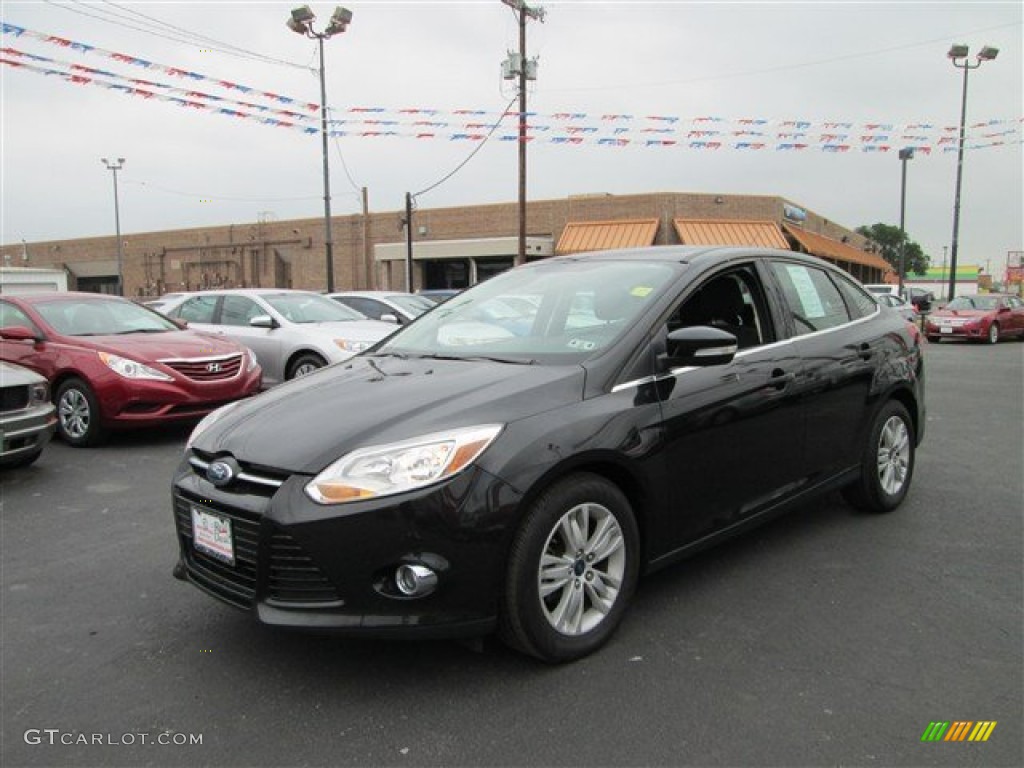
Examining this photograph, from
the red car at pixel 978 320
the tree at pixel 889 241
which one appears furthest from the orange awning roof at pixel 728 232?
the tree at pixel 889 241

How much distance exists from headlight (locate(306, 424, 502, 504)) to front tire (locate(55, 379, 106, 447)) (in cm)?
538

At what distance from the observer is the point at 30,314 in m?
7.68

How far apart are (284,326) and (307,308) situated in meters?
0.80

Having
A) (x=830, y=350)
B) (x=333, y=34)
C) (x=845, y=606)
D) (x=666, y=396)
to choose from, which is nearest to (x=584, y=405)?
(x=666, y=396)

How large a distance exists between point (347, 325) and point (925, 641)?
26.3ft

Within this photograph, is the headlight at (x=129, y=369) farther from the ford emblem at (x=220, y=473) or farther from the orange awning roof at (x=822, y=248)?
the orange awning roof at (x=822, y=248)

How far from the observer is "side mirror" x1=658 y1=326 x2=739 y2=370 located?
324cm

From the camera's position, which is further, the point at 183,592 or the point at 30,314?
the point at 30,314

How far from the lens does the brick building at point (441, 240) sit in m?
30.4

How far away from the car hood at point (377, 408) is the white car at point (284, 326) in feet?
18.7

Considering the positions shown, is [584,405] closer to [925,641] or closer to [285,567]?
[285,567]

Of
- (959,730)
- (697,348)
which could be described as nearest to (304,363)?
(697,348)

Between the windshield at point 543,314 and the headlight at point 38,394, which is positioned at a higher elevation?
the windshield at point 543,314

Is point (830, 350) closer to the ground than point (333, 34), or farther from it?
closer to the ground
